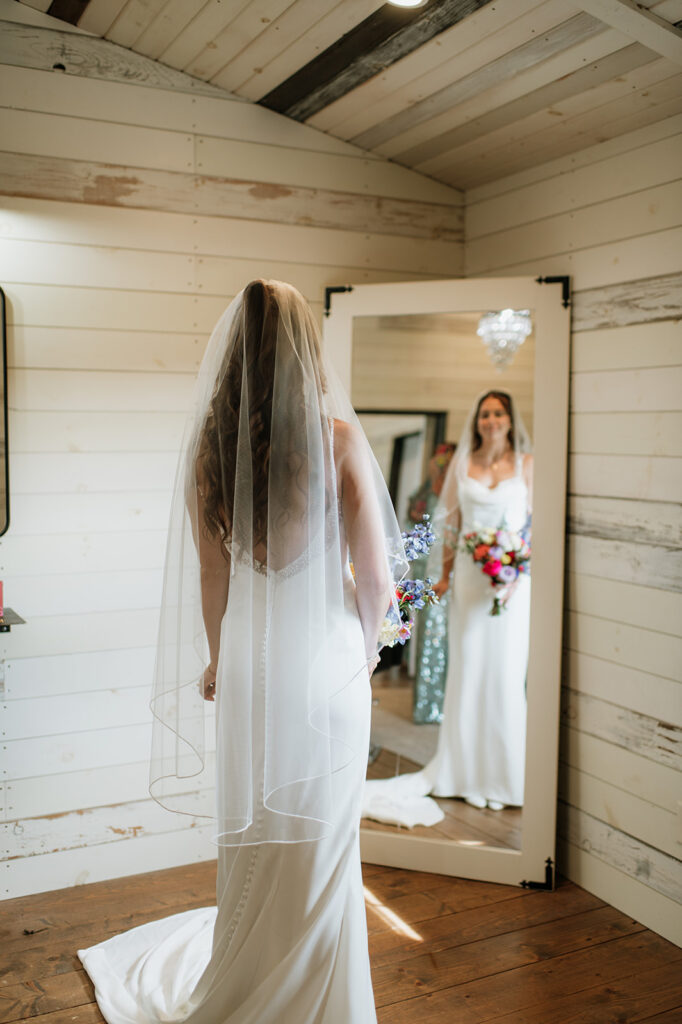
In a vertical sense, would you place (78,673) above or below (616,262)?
below

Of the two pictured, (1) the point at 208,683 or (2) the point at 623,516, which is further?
(2) the point at 623,516

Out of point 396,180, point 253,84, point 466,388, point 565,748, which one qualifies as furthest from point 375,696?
point 253,84

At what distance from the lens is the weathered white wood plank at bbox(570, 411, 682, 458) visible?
105 inches

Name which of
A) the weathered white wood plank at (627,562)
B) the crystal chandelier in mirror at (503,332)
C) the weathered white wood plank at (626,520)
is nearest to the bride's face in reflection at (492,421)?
the crystal chandelier in mirror at (503,332)

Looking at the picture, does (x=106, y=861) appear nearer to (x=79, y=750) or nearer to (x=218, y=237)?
(x=79, y=750)

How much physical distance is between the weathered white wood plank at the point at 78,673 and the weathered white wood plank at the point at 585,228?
2002 mm

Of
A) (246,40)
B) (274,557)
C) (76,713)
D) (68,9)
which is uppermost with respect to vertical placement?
(68,9)

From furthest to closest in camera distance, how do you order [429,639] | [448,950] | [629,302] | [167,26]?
[429,639], [629,302], [167,26], [448,950]

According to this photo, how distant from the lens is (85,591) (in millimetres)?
2996

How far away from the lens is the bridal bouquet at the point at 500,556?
315cm

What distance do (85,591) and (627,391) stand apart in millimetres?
1916

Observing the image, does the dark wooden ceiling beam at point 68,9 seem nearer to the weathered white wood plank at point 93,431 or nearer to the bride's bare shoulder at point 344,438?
the weathered white wood plank at point 93,431

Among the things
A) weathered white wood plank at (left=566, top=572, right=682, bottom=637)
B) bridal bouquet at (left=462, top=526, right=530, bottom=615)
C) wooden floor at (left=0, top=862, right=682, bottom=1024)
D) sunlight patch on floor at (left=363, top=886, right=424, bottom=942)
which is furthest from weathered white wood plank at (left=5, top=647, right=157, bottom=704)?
weathered white wood plank at (left=566, top=572, right=682, bottom=637)

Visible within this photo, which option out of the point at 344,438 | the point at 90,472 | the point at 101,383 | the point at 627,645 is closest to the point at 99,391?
the point at 101,383
